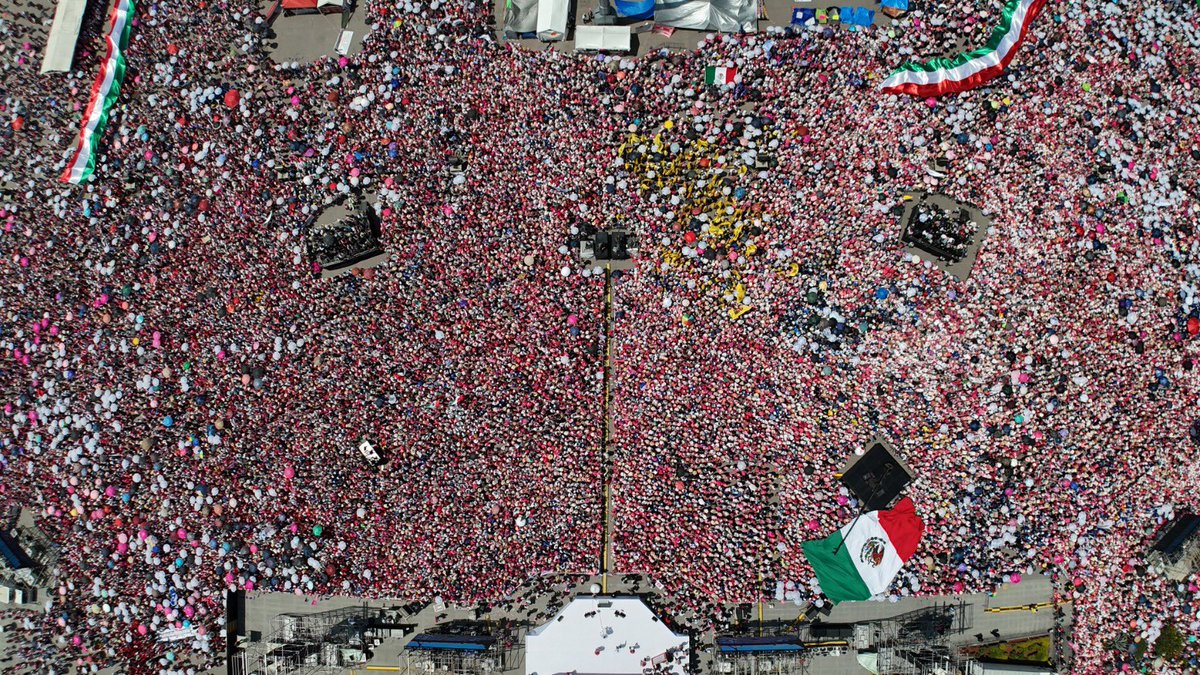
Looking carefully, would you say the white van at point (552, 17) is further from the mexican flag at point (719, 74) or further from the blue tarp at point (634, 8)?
Answer: the mexican flag at point (719, 74)

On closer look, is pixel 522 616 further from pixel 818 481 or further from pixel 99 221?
pixel 99 221

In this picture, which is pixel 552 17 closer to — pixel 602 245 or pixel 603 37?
A: pixel 603 37

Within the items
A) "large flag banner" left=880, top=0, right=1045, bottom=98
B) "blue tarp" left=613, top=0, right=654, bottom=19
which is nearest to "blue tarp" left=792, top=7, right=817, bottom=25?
"large flag banner" left=880, top=0, right=1045, bottom=98

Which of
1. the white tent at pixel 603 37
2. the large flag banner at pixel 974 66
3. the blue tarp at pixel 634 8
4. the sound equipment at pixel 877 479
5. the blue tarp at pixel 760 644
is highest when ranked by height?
the blue tarp at pixel 634 8

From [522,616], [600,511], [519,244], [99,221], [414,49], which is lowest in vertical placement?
[522,616]

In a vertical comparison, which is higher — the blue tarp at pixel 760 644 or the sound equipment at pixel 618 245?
the sound equipment at pixel 618 245

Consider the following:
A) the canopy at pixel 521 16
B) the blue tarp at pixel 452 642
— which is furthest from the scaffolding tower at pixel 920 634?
the canopy at pixel 521 16

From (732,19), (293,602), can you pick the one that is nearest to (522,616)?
(293,602)
